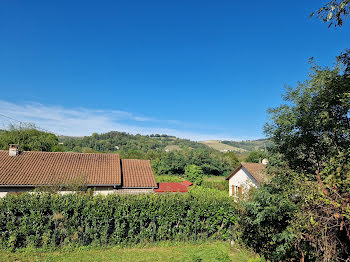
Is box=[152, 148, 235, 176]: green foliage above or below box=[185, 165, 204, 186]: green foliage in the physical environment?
above

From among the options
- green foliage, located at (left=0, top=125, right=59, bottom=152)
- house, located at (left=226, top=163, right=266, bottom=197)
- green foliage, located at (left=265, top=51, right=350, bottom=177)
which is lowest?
house, located at (left=226, top=163, right=266, bottom=197)

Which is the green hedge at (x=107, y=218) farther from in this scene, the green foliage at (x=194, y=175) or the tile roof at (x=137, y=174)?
the green foliage at (x=194, y=175)

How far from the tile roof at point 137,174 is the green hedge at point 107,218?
6.87 metres

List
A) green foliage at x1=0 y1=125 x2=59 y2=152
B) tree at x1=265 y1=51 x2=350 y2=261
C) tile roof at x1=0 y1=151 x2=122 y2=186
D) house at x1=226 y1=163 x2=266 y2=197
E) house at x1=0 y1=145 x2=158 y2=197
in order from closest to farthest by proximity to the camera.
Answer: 1. tree at x1=265 y1=51 x2=350 y2=261
2. house at x1=0 y1=145 x2=158 y2=197
3. tile roof at x1=0 y1=151 x2=122 y2=186
4. house at x1=226 y1=163 x2=266 y2=197
5. green foliage at x1=0 y1=125 x2=59 y2=152

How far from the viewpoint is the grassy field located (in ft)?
25.6

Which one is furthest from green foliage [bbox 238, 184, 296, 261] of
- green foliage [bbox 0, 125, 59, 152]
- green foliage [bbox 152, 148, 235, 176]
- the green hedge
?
green foliage [bbox 0, 125, 59, 152]

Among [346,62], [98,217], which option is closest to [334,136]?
[346,62]

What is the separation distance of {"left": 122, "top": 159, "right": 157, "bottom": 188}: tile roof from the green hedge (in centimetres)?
687

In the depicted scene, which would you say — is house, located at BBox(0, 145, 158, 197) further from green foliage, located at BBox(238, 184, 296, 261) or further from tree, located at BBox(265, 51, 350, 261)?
tree, located at BBox(265, 51, 350, 261)

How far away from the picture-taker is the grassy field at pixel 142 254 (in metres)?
7.80

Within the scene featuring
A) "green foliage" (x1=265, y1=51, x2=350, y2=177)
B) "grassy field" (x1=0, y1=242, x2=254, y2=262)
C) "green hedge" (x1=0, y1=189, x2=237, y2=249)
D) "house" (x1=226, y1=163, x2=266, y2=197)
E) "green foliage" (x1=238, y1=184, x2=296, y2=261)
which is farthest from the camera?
"house" (x1=226, y1=163, x2=266, y2=197)

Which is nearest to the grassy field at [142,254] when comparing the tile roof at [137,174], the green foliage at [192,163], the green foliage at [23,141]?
the tile roof at [137,174]

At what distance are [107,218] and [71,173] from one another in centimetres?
878

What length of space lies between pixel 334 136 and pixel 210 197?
6984 millimetres
